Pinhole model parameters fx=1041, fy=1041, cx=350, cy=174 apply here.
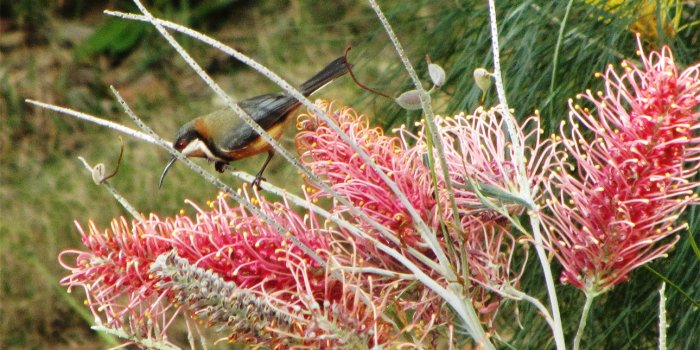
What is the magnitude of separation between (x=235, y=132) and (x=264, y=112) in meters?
0.08

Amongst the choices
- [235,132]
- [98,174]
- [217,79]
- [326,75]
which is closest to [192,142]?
[235,132]

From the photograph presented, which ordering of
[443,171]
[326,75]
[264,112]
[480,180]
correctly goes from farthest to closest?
[264,112] → [326,75] → [480,180] → [443,171]

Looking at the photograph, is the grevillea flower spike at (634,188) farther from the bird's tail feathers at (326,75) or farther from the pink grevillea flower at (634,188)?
the bird's tail feathers at (326,75)

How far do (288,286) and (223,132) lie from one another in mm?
594

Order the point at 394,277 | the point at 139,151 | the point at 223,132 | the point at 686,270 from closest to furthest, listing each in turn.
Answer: the point at 394,277 < the point at 686,270 < the point at 223,132 < the point at 139,151

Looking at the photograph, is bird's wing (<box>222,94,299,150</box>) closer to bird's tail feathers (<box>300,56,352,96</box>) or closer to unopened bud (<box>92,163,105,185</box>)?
bird's tail feathers (<box>300,56,352,96</box>)

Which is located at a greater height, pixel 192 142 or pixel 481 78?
pixel 192 142

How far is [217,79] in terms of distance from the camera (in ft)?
9.70

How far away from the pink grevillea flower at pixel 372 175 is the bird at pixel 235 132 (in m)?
0.31

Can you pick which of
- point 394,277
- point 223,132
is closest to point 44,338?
point 223,132

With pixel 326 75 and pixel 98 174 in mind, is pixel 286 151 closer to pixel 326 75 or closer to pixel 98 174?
pixel 98 174

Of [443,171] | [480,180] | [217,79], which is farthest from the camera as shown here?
[217,79]

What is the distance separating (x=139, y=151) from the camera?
107 inches

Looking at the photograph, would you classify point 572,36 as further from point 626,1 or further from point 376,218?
point 376,218
